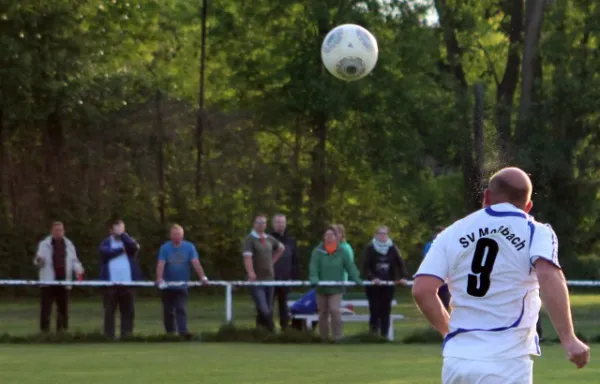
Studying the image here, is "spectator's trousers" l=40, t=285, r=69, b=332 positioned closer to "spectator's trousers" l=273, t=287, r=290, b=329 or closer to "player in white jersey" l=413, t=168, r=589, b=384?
"spectator's trousers" l=273, t=287, r=290, b=329

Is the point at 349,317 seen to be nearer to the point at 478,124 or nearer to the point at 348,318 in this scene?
the point at 348,318

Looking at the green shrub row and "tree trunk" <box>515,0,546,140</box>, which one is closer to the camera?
the green shrub row

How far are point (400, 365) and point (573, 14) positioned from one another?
2266 cm

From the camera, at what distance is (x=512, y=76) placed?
37344 millimetres

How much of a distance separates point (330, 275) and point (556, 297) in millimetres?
12495

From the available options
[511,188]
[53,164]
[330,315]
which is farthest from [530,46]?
[511,188]

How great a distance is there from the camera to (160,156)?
107 feet

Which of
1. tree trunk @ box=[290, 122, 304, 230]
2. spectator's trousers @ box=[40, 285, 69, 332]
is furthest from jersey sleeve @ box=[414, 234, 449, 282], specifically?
tree trunk @ box=[290, 122, 304, 230]

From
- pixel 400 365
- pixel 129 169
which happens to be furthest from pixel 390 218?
pixel 400 365

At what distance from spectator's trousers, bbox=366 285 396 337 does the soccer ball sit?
11.5 ft

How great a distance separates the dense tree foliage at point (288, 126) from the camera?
31.9 meters

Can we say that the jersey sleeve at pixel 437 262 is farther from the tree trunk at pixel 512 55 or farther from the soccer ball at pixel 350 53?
the tree trunk at pixel 512 55

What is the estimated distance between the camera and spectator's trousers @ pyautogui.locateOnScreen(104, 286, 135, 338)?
17.7m

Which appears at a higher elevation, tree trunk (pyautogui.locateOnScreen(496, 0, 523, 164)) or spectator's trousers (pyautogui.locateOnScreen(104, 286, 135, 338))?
tree trunk (pyautogui.locateOnScreen(496, 0, 523, 164))
